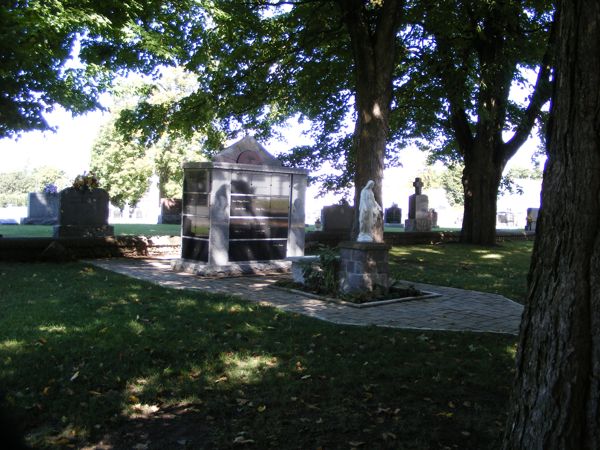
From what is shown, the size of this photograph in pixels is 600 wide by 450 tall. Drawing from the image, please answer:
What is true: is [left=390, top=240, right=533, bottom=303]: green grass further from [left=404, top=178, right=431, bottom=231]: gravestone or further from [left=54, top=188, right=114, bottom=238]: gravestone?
[left=54, top=188, right=114, bottom=238]: gravestone

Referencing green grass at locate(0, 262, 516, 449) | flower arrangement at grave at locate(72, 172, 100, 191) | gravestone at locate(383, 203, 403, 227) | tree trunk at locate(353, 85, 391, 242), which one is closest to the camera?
green grass at locate(0, 262, 516, 449)

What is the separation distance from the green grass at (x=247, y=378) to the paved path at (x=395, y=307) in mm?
634

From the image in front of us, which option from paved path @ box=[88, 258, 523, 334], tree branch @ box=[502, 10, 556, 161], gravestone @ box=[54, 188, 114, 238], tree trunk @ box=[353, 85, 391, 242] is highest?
tree branch @ box=[502, 10, 556, 161]

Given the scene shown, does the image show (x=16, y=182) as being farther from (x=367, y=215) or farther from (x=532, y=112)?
(x=367, y=215)

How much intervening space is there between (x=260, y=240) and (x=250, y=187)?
135 centimetres

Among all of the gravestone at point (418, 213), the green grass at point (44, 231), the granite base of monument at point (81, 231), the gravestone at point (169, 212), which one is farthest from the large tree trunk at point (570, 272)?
the gravestone at point (169, 212)

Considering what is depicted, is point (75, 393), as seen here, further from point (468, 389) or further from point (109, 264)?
point (109, 264)

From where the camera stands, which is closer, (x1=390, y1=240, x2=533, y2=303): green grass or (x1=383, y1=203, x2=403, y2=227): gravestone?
(x1=390, y1=240, x2=533, y2=303): green grass

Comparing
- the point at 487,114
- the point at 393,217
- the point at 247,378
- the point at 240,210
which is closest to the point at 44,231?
the point at 240,210

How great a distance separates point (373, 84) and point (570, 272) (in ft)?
31.2

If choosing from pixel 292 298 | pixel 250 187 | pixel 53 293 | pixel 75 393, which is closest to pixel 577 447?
pixel 75 393

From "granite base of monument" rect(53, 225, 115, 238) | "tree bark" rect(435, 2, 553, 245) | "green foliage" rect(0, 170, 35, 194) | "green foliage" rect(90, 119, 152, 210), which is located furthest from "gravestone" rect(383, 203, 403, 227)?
"green foliage" rect(0, 170, 35, 194)

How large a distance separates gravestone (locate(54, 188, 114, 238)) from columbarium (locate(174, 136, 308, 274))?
402 centimetres

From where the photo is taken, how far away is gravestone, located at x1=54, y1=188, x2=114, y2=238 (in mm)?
15172
